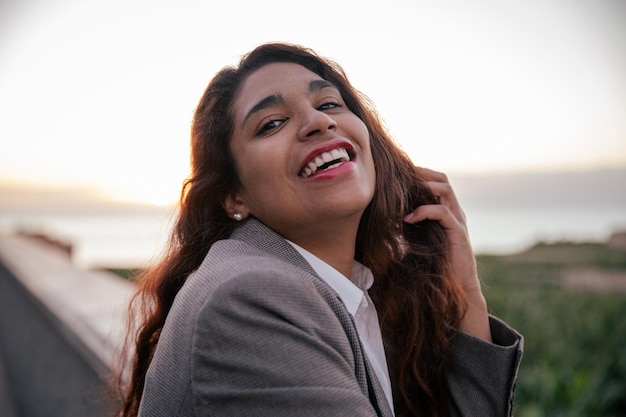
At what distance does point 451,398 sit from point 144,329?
120cm

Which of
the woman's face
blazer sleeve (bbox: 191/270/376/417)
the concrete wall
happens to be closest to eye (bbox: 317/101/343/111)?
the woman's face

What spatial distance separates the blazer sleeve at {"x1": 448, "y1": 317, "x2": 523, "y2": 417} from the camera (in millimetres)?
1951

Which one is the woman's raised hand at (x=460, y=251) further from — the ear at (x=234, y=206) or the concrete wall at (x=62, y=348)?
the concrete wall at (x=62, y=348)

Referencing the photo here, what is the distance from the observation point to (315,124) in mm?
1872

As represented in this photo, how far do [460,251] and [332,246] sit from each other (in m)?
0.59

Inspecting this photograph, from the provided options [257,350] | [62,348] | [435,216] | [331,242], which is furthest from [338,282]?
[62,348]

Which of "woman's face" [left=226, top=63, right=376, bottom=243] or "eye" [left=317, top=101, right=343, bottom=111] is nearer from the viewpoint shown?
"woman's face" [left=226, top=63, right=376, bottom=243]

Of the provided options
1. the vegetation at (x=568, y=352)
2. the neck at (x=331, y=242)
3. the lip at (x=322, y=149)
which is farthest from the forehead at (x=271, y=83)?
the vegetation at (x=568, y=352)

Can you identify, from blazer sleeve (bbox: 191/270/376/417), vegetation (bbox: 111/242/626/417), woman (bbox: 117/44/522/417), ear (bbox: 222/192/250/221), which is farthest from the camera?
vegetation (bbox: 111/242/626/417)

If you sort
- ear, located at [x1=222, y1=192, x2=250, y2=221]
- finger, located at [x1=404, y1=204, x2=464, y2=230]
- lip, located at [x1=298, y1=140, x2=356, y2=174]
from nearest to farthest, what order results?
1. lip, located at [x1=298, y1=140, x2=356, y2=174]
2. ear, located at [x1=222, y1=192, x2=250, y2=221]
3. finger, located at [x1=404, y1=204, x2=464, y2=230]

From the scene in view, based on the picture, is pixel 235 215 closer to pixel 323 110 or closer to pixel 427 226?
pixel 323 110

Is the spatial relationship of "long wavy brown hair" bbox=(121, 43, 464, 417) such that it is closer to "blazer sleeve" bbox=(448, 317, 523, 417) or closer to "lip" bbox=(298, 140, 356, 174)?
"blazer sleeve" bbox=(448, 317, 523, 417)

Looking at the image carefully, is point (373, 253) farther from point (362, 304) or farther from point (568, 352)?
point (568, 352)

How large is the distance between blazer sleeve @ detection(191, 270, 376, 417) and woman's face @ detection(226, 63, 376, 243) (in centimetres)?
61
